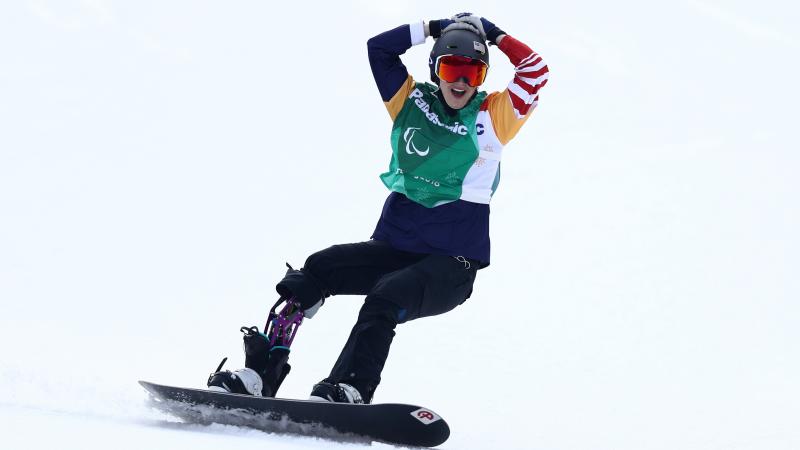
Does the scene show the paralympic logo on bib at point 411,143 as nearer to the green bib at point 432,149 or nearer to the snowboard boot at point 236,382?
the green bib at point 432,149

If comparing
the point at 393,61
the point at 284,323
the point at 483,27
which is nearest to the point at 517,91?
the point at 483,27

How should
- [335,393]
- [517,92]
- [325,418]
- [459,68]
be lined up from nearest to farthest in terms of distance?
[325,418]
[335,393]
[517,92]
[459,68]

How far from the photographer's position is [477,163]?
5.73m

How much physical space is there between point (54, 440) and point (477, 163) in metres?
2.79

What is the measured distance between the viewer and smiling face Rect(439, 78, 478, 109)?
18.9ft

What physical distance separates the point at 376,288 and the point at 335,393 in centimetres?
60

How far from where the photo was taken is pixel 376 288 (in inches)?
208

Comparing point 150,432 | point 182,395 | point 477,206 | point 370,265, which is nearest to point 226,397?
point 182,395

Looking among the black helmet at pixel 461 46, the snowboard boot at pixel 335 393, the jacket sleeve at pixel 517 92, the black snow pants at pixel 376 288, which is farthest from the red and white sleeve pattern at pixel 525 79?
the snowboard boot at pixel 335 393

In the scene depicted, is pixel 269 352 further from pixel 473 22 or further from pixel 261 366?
pixel 473 22

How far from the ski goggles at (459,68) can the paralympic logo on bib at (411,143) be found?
32cm

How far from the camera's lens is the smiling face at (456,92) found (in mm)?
5754

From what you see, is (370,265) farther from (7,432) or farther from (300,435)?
(7,432)

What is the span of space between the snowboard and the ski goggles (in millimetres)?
1946
